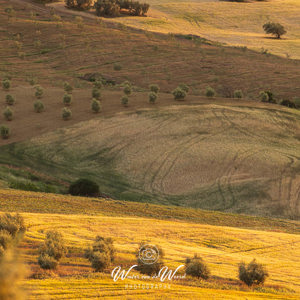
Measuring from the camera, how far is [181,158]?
125 feet

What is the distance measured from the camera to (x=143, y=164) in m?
37.4

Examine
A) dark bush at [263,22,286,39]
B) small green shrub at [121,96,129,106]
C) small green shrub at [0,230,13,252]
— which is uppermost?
dark bush at [263,22,286,39]

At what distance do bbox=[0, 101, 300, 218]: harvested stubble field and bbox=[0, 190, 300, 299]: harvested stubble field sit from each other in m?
8.46

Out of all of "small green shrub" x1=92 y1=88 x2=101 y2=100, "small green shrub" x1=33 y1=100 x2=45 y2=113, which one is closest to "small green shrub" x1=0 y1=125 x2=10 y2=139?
"small green shrub" x1=33 y1=100 x2=45 y2=113

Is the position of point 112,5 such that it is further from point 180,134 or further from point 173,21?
point 180,134

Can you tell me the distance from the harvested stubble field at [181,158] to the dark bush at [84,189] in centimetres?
267

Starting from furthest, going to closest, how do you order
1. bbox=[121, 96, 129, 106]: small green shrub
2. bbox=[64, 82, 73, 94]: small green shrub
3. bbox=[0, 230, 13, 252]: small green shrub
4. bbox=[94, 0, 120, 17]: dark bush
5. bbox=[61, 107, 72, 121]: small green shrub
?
1. bbox=[94, 0, 120, 17]: dark bush
2. bbox=[64, 82, 73, 94]: small green shrub
3. bbox=[121, 96, 129, 106]: small green shrub
4. bbox=[61, 107, 72, 121]: small green shrub
5. bbox=[0, 230, 13, 252]: small green shrub

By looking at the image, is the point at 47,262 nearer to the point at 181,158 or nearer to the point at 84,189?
the point at 84,189

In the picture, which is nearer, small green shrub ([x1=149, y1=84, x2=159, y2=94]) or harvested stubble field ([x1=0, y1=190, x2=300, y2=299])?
harvested stubble field ([x1=0, y1=190, x2=300, y2=299])

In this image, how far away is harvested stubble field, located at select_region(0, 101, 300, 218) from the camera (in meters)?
33.0

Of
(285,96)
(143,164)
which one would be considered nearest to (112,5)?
(285,96)

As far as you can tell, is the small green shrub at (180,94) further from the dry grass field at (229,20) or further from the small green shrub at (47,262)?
the dry grass field at (229,20)

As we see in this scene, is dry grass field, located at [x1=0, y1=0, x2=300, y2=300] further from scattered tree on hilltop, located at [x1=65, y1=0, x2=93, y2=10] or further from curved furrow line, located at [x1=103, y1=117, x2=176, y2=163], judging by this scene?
scattered tree on hilltop, located at [x1=65, y1=0, x2=93, y2=10]

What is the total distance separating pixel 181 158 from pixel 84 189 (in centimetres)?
1116
